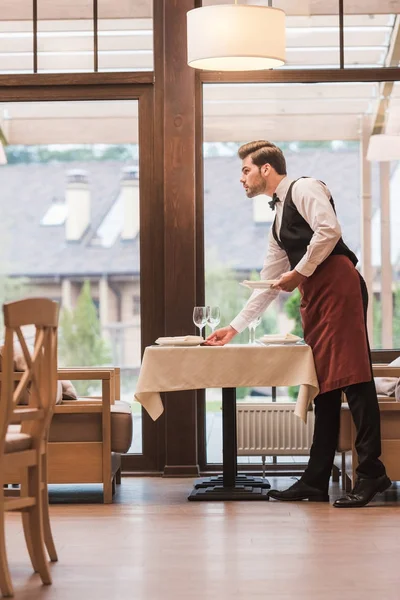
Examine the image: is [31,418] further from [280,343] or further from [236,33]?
[236,33]

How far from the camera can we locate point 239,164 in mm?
5797

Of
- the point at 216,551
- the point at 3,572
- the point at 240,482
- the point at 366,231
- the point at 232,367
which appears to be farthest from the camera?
the point at 366,231

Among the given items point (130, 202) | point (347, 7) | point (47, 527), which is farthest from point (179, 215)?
point (47, 527)

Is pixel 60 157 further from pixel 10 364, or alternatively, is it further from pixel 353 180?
pixel 10 364

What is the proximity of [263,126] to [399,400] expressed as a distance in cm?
184

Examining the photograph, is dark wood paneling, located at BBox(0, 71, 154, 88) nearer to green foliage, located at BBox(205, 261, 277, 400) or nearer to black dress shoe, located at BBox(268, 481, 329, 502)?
green foliage, located at BBox(205, 261, 277, 400)

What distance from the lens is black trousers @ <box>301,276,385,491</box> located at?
4551mm

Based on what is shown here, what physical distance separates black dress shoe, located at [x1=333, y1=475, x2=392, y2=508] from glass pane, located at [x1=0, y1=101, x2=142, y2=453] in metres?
1.55

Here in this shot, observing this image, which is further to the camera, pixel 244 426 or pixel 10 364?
pixel 244 426

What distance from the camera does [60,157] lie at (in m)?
5.79

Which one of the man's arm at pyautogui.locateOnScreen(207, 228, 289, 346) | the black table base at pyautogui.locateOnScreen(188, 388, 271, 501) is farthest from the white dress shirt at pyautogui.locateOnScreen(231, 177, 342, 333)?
the black table base at pyautogui.locateOnScreen(188, 388, 271, 501)

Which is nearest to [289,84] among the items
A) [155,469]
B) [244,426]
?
[244,426]

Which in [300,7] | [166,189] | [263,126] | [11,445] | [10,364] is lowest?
[11,445]

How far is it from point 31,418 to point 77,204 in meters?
2.78
